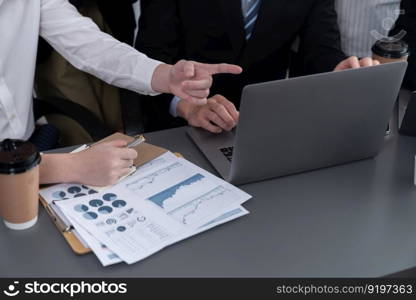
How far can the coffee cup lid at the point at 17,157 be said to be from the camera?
106 cm

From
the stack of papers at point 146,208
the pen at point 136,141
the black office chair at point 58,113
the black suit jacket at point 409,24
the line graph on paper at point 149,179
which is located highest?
the black suit jacket at point 409,24

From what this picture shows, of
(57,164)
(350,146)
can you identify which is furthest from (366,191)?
(57,164)

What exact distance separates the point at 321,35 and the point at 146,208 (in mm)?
957

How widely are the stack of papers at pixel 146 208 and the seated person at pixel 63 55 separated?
0.23m

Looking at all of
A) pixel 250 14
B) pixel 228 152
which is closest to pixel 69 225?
pixel 228 152

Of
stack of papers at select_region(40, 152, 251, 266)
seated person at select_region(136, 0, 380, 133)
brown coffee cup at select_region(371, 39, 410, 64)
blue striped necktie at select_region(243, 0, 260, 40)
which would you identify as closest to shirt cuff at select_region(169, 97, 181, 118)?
seated person at select_region(136, 0, 380, 133)

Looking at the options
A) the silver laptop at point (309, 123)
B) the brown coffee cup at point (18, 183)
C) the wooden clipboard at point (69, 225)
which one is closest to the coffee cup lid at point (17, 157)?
the brown coffee cup at point (18, 183)

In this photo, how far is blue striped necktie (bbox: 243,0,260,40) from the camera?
180cm

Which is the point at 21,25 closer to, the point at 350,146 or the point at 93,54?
the point at 93,54

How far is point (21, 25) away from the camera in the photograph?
1.60 m

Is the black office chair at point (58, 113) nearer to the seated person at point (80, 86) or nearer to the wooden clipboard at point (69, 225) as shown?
the seated person at point (80, 86)

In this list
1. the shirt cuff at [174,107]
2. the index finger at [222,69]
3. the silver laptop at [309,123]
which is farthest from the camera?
the shirt cuff at [174,107]

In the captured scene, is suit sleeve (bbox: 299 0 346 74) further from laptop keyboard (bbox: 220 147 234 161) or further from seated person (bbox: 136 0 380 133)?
laptop keyboard (bbox: 220 147 234 161)

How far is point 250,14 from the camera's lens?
181cm
